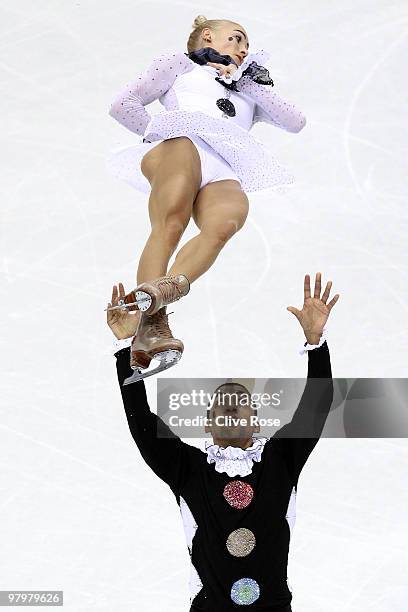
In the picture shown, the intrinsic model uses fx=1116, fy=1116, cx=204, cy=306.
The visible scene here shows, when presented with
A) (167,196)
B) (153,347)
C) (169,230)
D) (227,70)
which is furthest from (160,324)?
(227,70)

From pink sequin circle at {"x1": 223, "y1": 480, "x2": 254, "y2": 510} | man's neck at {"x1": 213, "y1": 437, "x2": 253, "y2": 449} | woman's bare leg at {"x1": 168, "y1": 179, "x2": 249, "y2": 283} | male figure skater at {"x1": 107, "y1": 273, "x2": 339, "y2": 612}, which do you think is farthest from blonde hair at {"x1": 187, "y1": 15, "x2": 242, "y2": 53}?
pink sequin circle at {"x1": 223, "y1": 480, "x2": 254, "y2": 510}

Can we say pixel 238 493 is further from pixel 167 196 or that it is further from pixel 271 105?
pixel 271 105

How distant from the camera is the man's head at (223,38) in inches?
141

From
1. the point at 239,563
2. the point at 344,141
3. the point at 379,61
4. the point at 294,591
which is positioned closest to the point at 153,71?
the point at 239,563

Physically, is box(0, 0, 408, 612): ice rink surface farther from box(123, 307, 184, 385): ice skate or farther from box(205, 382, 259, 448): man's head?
box(123, 307, 184, 385): ice skate

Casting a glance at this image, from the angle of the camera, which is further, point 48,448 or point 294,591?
point 48,448

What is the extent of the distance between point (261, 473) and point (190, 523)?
24 cm

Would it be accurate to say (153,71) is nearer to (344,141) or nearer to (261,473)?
→ (261,473)

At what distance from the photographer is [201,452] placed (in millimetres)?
3203

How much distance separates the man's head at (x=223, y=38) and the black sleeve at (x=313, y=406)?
3.44ft

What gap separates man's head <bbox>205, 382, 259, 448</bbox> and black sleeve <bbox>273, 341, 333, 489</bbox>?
0.13m

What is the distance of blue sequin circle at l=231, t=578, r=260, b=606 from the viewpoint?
2998 millimetres

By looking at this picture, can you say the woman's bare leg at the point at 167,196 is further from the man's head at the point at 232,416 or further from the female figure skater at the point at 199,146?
the man's head at the point at 232,416

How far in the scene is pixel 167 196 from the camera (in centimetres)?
325
